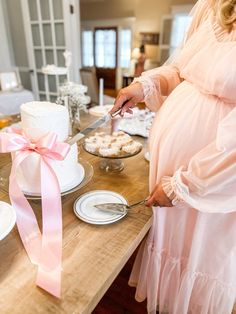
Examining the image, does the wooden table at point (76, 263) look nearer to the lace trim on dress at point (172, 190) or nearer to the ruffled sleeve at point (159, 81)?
the lace trim on dress at point (172, 190)

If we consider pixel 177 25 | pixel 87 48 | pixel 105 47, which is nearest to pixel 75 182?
pixel 177 25

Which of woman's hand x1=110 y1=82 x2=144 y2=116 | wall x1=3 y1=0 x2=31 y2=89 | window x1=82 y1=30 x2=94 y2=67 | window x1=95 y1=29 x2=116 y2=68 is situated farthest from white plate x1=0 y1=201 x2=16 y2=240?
window x1=82 y1=30 x2=94 y2=67

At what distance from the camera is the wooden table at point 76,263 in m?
0.50

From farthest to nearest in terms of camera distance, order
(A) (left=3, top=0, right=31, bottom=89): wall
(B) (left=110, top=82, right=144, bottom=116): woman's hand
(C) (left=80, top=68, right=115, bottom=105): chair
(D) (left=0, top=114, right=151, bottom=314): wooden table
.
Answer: (A) (left=3, top=0, right=31, bottom=89): wall < (C) (left=80, top=68, right=115, bottom=105): chair < (B) (left=110, top=82, right=144, bottom=116): woman's hand < (D) (left=0, top=114, right=151, bottom=314): wooden table

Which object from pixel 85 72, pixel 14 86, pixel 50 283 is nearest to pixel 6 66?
pixel 14 86

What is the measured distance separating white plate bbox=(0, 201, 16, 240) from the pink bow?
29 millimetres

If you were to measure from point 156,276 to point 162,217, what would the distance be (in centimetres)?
28

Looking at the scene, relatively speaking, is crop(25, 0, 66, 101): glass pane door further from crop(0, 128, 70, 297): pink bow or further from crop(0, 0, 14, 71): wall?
crop(0, 128, 70, 297): pink bow

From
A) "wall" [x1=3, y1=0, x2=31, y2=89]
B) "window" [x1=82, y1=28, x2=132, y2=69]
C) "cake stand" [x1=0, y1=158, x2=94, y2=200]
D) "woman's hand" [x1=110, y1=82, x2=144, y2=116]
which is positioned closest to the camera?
"cake stand" [x1=0, y1=158, x2=94, y2=200]

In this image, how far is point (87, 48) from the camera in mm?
8172

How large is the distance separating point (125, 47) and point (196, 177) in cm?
742

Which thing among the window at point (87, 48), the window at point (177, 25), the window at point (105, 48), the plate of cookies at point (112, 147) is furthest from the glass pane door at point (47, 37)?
the window at point (87, 48)

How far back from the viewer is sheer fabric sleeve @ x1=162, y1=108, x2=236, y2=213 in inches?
23.2

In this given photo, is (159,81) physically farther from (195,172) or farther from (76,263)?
(76,263)
